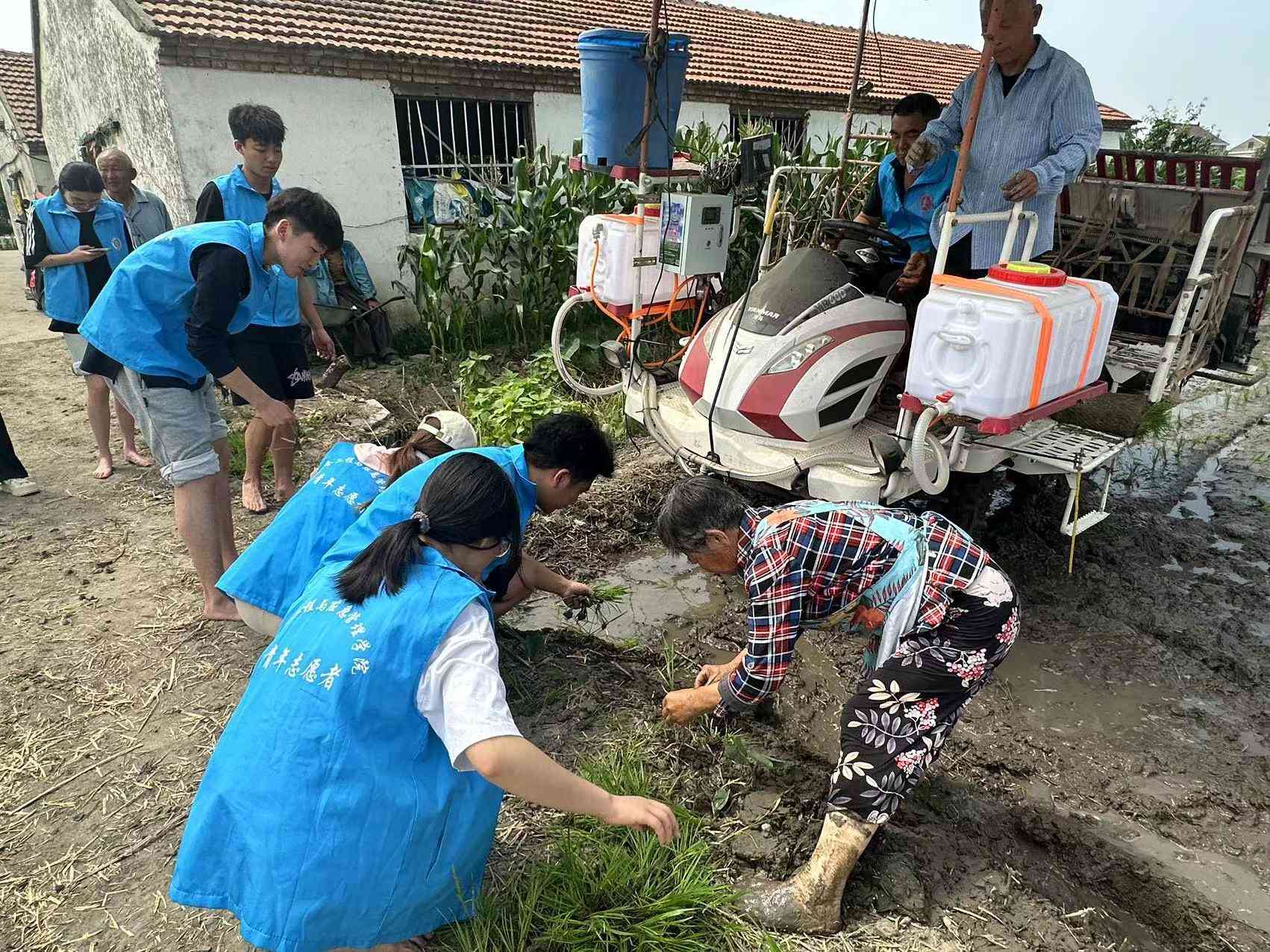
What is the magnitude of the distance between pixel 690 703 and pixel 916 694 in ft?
2.36

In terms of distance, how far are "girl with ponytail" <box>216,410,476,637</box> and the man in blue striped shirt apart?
2768 mm

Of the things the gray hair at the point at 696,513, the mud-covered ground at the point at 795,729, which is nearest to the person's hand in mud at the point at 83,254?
the mud-covered ground at the point at 795,729

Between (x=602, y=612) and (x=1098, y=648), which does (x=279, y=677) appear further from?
(x=1098, y=648)

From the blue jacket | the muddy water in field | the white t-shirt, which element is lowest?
the muddy water in field

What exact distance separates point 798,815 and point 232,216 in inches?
164

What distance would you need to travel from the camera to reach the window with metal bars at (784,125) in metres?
12.2

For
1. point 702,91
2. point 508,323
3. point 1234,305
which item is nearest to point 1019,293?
point 1234,305

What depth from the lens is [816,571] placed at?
2102 millimetres

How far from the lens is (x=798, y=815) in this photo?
8.26 feet

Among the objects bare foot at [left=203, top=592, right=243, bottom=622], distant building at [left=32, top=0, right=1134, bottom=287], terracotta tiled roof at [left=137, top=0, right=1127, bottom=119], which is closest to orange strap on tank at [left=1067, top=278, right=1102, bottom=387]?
terracotta tiled roof at [left=137, top=0, right=1127, bottom=119]

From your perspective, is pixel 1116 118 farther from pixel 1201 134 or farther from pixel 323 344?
pixel 323 344

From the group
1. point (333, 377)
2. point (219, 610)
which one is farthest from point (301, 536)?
point (333, 377)

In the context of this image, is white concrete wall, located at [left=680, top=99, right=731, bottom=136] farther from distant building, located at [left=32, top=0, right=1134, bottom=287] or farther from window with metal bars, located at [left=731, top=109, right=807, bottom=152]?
window with metal bars, located at [left=731, top=109, right=807, bottom=152]

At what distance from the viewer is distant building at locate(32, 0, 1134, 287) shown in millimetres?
7617
